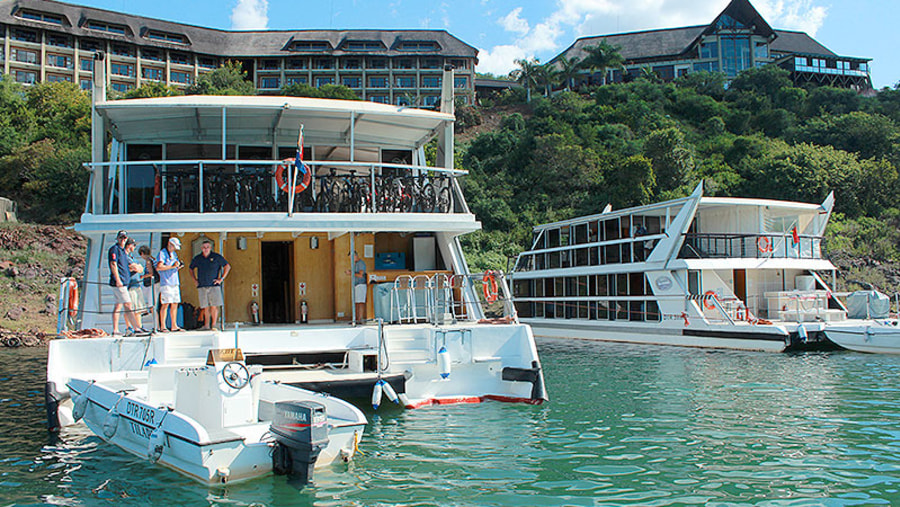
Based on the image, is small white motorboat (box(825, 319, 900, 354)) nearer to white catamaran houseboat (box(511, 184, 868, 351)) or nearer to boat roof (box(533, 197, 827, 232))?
white catamaran houseboat (box(511, 184, 868, 351))

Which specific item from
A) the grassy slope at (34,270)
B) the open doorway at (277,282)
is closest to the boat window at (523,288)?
the open doorway at (277,282)

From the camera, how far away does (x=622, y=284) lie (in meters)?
27.2

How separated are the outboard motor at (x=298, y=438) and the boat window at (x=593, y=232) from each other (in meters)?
22.0

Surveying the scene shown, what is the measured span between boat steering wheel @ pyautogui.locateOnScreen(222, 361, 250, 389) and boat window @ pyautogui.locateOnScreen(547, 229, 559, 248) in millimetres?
23823

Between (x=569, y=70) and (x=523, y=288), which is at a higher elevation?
(x=569, y=70)

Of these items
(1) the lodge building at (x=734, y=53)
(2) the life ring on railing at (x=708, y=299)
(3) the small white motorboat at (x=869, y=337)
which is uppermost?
(1) the lodge building at (x=734, y=53)

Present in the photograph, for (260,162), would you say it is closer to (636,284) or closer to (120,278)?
(120,278)

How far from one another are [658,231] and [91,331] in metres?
21.3

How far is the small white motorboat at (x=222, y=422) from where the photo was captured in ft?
25.6

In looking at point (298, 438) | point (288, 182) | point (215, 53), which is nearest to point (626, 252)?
point (288, 182)

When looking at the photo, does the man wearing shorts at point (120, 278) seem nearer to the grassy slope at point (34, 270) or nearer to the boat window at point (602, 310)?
the boat window at point (602, 310)

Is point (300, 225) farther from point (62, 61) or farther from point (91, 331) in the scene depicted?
point (62, 61)

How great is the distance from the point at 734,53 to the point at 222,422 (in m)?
96.0

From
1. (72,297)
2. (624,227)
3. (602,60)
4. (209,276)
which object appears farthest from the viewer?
(602,60)
